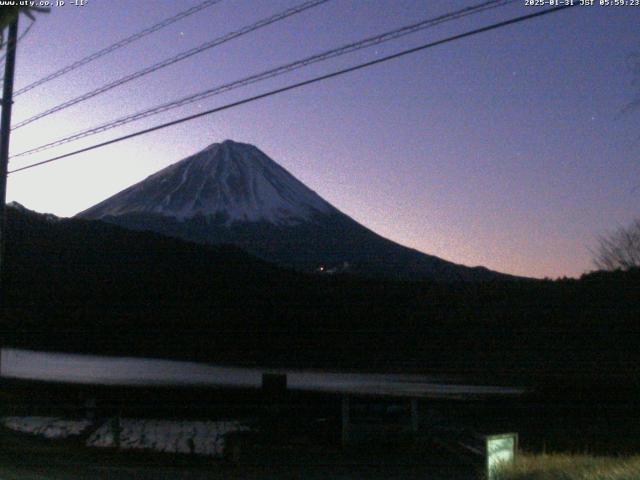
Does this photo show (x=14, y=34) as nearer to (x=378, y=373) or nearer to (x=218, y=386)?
(x=218, y=386)

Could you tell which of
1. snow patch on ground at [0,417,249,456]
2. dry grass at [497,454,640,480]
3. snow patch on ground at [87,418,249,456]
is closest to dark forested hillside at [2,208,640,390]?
snow patch on ground at [87,418,249,456]

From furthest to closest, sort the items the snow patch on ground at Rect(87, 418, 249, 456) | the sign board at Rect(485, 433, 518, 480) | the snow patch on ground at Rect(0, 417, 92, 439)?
the snow patch on ground at Rect(0, 417, 92, 439) → the snow patch on ground at Rect(87, 418, 249, 456) → the sign board at Rect(485, 433, 518, 480)

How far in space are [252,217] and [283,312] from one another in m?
43.4

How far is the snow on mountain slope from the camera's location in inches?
3044

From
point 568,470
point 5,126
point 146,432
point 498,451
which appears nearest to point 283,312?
point 146,432

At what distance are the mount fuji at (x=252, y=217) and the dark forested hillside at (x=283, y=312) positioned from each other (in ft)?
36.6

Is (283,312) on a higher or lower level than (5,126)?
lower

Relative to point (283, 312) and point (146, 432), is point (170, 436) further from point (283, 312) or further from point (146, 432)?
point (283, 312)

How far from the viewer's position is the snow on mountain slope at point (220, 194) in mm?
77312

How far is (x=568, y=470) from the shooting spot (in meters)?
8.05

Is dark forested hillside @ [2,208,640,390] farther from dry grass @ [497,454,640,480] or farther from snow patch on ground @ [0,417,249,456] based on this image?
dry grass @ [497,454,640,480]

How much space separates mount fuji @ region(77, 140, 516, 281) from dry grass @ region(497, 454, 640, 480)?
38.0m

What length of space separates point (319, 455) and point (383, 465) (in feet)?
4.95

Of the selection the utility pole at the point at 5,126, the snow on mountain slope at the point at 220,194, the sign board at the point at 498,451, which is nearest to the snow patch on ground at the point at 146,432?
the utility pole at the point at 5,126
